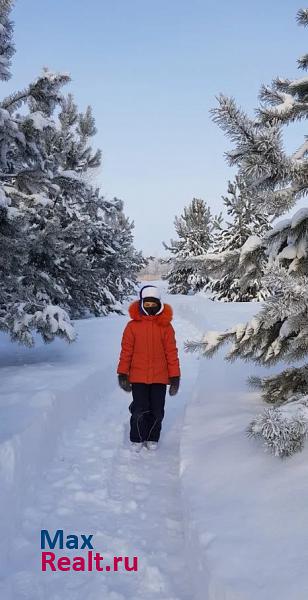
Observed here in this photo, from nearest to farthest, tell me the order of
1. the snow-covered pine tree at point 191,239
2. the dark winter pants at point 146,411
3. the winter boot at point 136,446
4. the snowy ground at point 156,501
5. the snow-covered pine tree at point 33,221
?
1. the snowy ground at point 156,501
2. the winter boot at point 136,446
3. the dark winter pants at point 146,411
4. the snow-covered pine tree at point 33,221
5. the snow-covered pine tree at point 191,239

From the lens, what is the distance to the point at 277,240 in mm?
4184

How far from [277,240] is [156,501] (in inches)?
100

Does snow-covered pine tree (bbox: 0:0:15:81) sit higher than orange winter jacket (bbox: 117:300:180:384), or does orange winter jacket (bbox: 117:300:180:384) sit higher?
snow-covered pine tree (bbox: 0:0:15:81)

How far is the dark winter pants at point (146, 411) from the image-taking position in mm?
5527

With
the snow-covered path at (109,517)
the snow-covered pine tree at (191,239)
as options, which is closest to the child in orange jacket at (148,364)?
the snow-covered path at (109,517)

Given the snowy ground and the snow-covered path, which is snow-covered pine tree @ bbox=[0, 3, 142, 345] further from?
the snow-covered path

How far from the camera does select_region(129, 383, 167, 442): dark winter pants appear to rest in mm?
5527

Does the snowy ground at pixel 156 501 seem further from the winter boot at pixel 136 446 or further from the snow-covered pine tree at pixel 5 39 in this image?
the snow-covered pine tree at pixel 5 39

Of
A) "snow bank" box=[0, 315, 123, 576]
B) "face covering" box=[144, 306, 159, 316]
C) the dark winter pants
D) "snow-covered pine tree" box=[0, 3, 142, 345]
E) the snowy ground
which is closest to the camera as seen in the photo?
the snowy ground

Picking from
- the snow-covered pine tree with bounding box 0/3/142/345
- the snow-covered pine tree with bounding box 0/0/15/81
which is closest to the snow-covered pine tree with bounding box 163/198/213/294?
the snow-covered pine tree with bounding box 0/3/142/345

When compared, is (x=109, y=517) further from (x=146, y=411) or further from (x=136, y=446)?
(x=146, y=411)

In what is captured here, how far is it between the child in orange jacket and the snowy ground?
1.13 ft

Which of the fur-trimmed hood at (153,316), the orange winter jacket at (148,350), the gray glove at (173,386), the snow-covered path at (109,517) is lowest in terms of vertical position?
the snow-covered path at (109,517)

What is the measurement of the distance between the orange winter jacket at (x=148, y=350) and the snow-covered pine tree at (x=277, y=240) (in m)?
1.10
